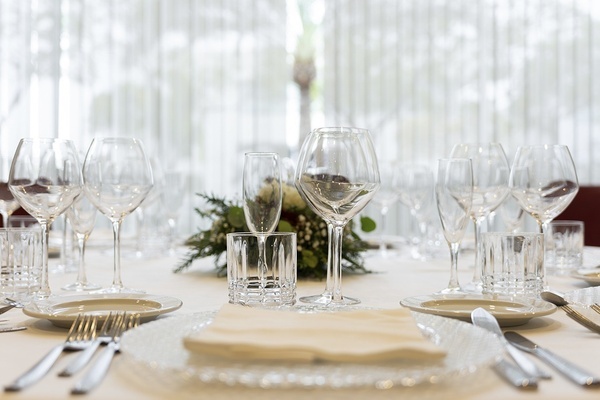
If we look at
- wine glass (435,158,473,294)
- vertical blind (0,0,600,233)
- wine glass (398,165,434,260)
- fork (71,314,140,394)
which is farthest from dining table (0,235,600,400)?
vertical blind (0,0,600,233)

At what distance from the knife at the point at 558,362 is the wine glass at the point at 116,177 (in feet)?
2.18

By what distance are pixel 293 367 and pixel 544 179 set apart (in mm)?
878

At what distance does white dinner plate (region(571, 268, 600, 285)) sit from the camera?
140 centimetres

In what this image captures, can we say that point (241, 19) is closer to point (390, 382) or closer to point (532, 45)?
point (532, 45)

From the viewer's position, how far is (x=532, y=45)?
5184 millimetres

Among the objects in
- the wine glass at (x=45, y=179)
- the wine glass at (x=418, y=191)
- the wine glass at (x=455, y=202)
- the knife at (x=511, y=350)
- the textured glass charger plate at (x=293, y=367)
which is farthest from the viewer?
the wine glass at (x=418, y=191)

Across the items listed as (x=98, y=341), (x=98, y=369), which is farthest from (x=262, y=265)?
(x=98, y=369)

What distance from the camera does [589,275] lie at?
4.72 feet

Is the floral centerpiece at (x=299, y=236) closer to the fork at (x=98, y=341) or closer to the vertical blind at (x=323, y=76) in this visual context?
the fork at (x=98, y=341)

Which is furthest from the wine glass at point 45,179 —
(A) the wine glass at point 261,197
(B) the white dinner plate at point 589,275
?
(B) the white dinner plate at point 589,275

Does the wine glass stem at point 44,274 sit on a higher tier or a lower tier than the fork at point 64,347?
higher

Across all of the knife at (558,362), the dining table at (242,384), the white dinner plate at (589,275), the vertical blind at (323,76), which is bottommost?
the dining table at (242,384)

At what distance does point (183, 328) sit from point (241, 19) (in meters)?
4.55

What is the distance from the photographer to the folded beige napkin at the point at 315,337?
2.16 feet
